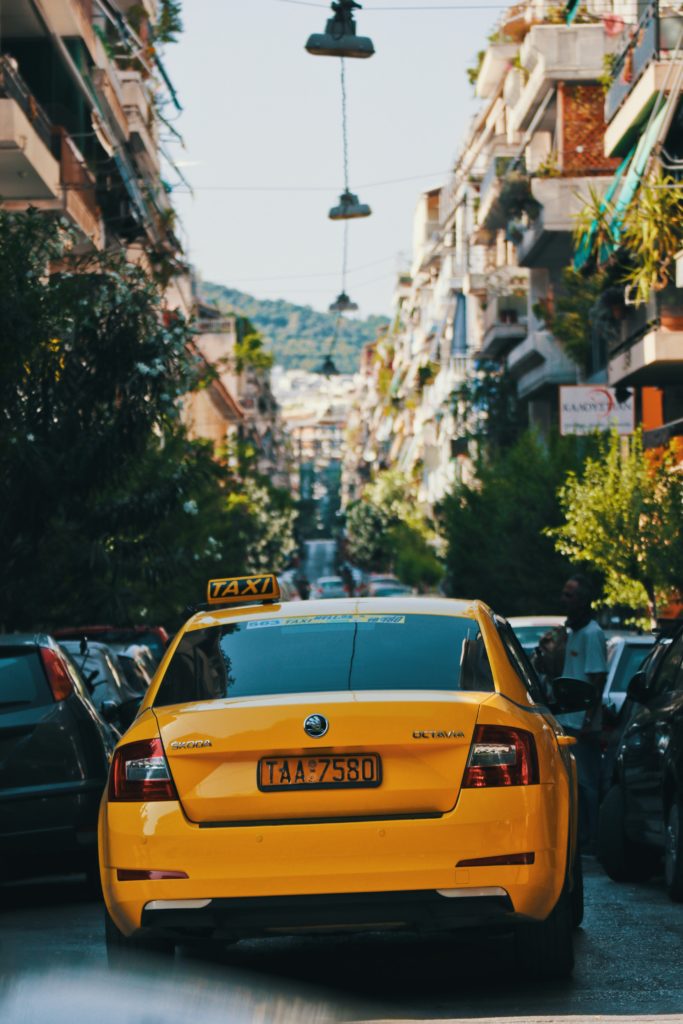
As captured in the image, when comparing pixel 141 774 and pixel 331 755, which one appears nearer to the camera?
pixel 331 755

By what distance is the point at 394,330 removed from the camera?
5979 inches

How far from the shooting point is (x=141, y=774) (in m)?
7.13

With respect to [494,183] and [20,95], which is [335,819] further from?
[494,183]

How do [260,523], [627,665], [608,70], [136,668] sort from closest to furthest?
[627,665]
[136,668]
[608,70]
[260,523]

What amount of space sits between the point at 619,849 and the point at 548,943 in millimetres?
5188

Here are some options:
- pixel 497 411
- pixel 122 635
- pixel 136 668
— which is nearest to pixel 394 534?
pixel 497 411

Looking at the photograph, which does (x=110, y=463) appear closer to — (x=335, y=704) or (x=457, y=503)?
(x=335, y=704)

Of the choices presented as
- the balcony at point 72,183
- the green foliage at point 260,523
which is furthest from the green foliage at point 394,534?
the balcony at point 72,183

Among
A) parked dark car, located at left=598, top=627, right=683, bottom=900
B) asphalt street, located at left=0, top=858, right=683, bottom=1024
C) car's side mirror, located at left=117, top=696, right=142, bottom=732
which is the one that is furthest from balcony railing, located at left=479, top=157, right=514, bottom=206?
car's side mirror, located at left=117, top=696, right=142, bottom=732

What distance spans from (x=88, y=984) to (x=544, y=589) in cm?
3919

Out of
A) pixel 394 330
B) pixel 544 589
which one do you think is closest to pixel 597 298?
pixel 544 589

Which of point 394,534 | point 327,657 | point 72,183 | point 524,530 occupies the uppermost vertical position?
point 72,183

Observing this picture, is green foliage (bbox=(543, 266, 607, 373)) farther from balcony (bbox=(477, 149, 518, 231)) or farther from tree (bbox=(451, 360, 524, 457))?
tree (bbox=(451, 360, 524, 457))

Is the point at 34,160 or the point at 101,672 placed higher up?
the point at 34,160
